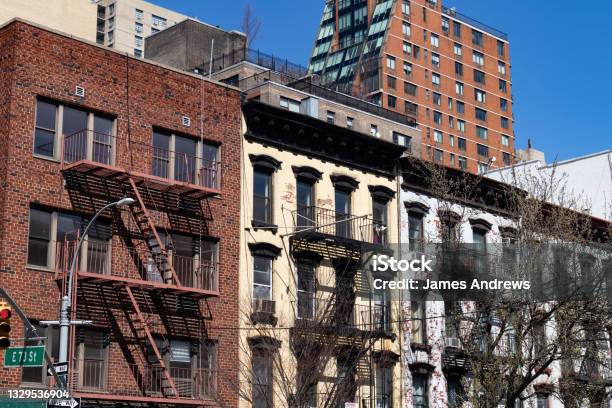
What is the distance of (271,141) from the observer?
35875 millimetres

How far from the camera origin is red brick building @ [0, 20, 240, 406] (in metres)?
28.8

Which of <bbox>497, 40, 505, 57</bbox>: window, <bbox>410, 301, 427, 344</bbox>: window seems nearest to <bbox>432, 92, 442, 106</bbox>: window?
<bbox>497, 40, 505, 57</bbox>: window

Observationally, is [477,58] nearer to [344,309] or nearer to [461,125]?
[461,125]

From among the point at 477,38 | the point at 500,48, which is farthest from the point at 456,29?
the point at 500,48

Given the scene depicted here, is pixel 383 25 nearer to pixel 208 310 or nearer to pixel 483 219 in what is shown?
pixel 483 219

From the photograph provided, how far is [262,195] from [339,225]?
377cm

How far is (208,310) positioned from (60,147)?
6.84 m

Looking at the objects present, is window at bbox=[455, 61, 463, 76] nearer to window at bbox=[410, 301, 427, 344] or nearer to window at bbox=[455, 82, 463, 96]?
window at bbox=[455, 82, 463, 96]

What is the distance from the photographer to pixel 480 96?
128 meters

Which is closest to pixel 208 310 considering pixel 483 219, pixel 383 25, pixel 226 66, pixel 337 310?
pixel 337 310

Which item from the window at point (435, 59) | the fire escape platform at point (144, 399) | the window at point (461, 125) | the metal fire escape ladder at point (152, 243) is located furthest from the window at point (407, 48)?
the fire escape platform at point (144, 399)

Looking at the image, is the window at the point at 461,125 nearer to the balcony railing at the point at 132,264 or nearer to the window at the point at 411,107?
the window at the point at 411,107

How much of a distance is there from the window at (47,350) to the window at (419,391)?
1508 cm

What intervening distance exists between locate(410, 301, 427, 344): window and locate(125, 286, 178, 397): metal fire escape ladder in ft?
38.9
